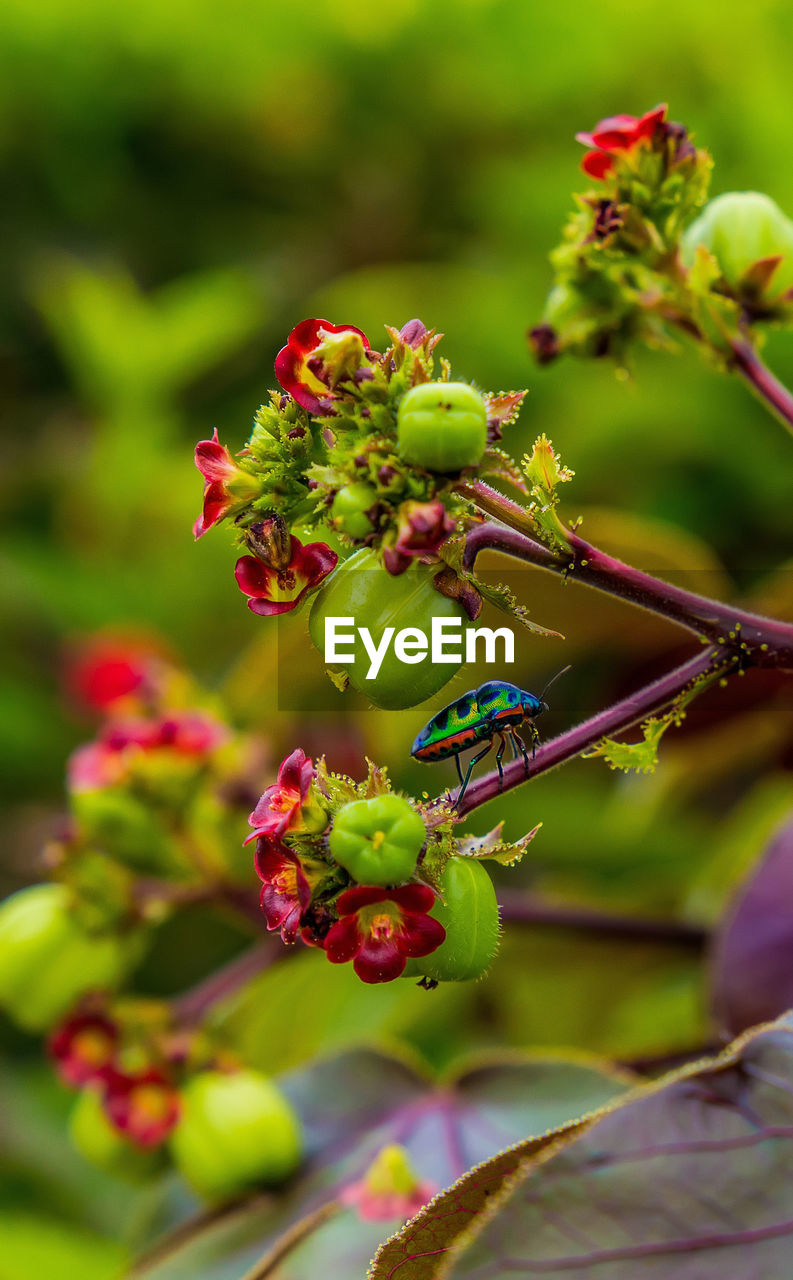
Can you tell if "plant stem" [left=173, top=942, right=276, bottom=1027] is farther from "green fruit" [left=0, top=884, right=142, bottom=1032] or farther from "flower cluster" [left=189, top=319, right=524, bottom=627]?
"flower cluster" [left=189, top=319, right=524, bottom=627]

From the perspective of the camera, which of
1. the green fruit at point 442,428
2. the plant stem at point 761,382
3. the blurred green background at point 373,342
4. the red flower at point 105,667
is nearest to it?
the green fruit at point 442,428

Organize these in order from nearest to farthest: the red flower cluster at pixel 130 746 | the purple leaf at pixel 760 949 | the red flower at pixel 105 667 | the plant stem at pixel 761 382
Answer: the plant stem at pixel 761 382
the purple leaf at pixel 760 949
the red flower cluster at pixel 130 746
the red flower at pixel 105 667

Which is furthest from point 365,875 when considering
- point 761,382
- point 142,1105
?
point 142,1105

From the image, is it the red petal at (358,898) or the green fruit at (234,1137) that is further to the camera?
the green fruit at (234,1137)

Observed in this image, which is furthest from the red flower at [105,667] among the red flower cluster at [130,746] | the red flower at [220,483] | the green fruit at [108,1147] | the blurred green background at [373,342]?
the red flower at [220,483]

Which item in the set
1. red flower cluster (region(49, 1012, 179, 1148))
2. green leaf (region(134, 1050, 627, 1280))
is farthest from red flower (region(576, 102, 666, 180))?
red flower cluster (region(49, 1012, 179, 1148))

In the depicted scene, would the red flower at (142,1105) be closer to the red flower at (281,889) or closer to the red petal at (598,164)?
the red flower at (281,889)

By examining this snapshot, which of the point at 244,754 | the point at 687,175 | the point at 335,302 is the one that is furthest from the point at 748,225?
the point at 335,302
